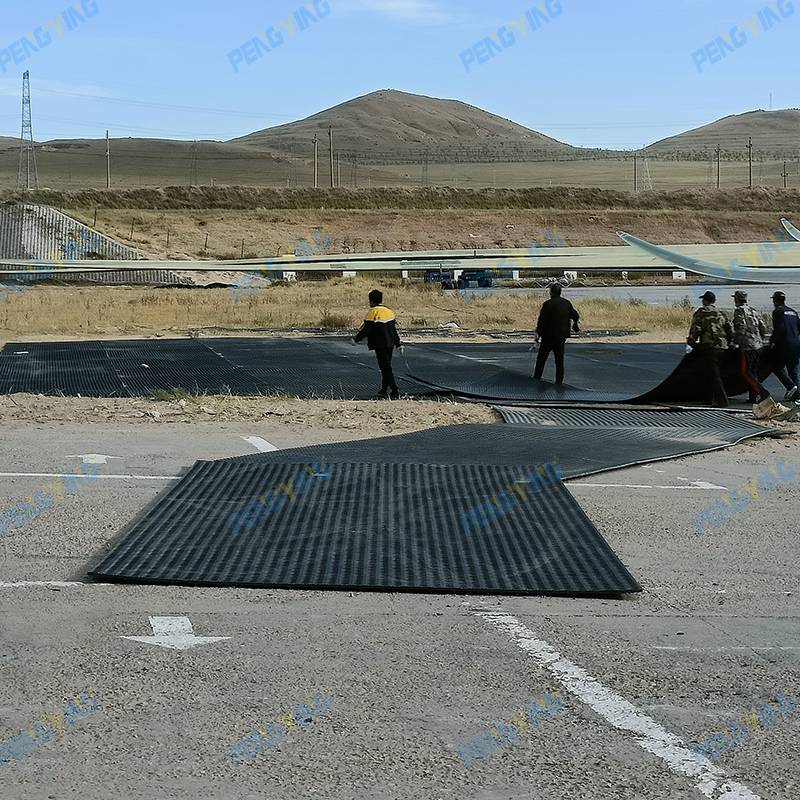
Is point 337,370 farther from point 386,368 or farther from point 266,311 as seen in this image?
point 266,311

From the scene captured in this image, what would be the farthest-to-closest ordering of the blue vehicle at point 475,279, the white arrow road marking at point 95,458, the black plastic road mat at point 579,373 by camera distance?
the blue vehicle at point 475,279 → the black plastic road mat at point 579,373 → the white arrow road marking at point 95,458

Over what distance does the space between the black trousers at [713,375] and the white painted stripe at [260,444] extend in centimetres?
626

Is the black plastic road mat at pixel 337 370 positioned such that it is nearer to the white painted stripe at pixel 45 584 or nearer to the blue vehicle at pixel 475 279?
the white painted stripe at pixel 45 584

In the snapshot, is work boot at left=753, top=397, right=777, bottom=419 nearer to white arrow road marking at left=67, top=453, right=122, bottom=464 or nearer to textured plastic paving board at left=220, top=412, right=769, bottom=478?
textured plastic paving board at left=220, top=412, right=769, bottom=478

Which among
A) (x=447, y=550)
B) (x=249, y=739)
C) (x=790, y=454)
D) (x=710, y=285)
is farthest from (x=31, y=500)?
(x=710, y=285)

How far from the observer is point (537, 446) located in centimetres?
1251

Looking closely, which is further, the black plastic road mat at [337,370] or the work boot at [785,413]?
the black plastic road mat at [337,370]

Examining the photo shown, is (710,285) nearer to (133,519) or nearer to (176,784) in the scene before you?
(133,519)

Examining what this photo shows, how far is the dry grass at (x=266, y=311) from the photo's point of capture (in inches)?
1364

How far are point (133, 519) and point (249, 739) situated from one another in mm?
4444

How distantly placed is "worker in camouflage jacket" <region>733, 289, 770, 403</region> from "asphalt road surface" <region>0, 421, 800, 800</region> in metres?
8.50

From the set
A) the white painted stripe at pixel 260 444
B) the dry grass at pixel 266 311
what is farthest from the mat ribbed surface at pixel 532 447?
the dry grass at pixel 266 311

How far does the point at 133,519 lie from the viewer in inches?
354

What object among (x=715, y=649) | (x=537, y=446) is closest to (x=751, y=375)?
(x=537, y=446)
